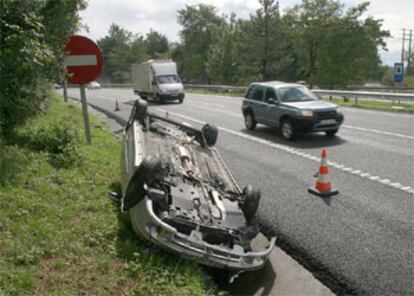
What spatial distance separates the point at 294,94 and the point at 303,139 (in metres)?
1.70

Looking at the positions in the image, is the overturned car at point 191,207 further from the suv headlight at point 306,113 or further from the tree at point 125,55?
the tree at point 125,55

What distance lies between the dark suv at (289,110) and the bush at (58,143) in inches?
262

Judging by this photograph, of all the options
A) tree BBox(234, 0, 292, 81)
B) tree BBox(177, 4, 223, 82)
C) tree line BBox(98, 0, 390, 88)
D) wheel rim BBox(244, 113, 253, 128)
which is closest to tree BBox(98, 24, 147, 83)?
tree BBox(177, 4, 223, 82)

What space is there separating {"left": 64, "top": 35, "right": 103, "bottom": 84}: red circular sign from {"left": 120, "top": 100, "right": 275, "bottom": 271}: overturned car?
8.48ft

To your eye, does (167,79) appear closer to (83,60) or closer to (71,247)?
(83,60)

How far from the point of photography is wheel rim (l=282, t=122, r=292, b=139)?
12.3 meters

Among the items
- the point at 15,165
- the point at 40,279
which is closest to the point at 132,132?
the point at 15,165

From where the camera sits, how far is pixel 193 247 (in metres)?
3.94

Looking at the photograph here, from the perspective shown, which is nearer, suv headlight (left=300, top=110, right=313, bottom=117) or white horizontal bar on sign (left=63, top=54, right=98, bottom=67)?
white horizontal bar on sign (left=63, top=54, right=98, bottom=67)

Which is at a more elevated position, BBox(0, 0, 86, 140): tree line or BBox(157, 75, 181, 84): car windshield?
BBox(0, 0, 86, 140): tree line

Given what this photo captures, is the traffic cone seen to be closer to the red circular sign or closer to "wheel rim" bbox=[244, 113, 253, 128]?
the red circular sign

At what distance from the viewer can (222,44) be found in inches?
2211

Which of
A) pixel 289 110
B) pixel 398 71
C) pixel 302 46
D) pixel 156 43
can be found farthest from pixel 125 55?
pixel 289 110

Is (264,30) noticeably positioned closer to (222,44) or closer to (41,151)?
(222,44)
